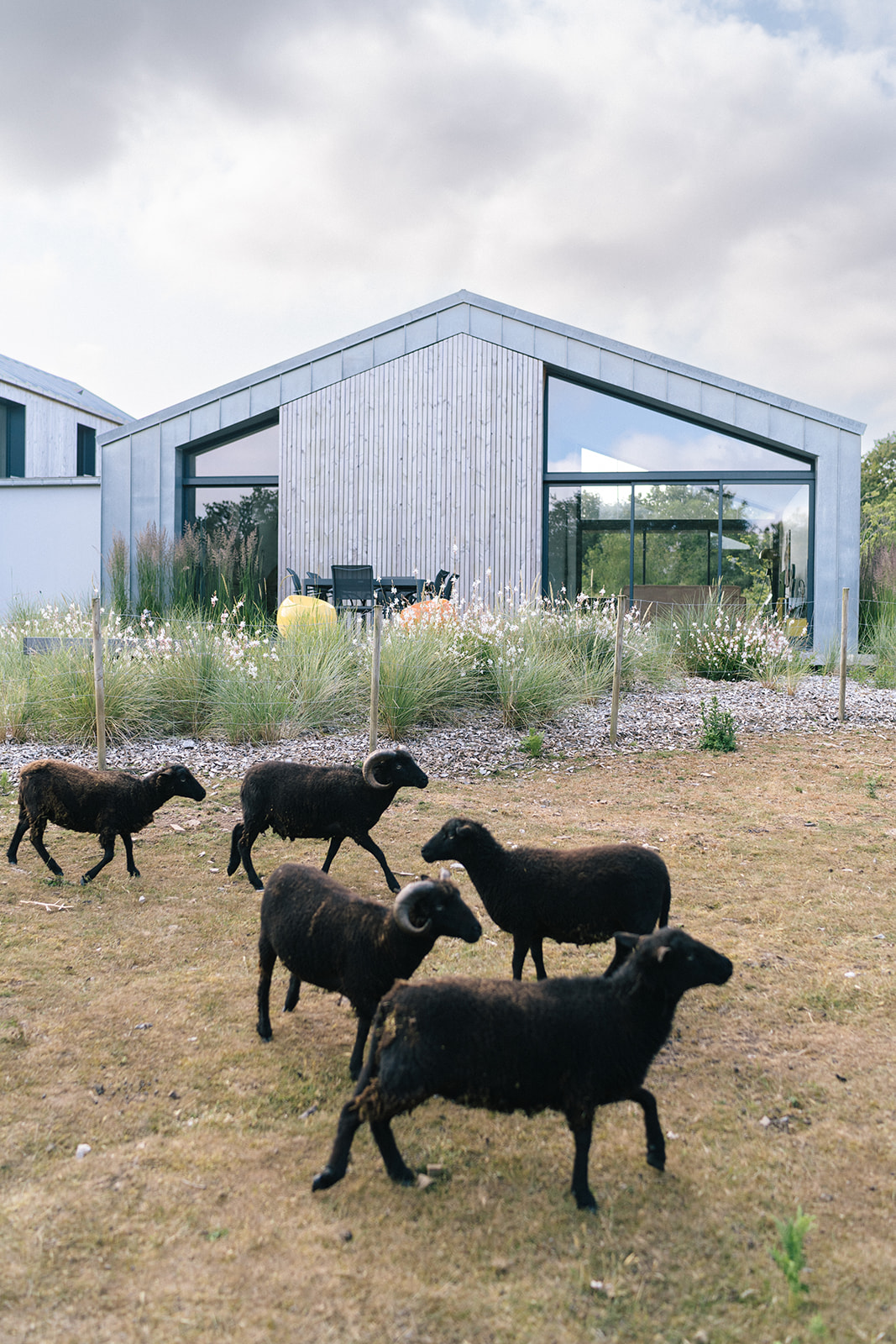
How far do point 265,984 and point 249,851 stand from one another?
1.69m

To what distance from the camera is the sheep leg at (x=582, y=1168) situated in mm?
2395

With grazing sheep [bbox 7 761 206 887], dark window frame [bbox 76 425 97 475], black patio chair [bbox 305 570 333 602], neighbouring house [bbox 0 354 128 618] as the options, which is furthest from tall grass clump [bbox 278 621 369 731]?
dark window frame [bbox 76 425 97 475]

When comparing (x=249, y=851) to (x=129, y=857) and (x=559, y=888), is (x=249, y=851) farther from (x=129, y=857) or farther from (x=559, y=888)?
(x=559, y=888)

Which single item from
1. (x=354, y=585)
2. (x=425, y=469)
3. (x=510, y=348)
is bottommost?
(x=354, y=585)

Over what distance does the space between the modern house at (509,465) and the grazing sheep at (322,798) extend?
11.2m

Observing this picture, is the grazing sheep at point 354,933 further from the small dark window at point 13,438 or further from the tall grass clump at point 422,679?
the small dark window at point 13,438

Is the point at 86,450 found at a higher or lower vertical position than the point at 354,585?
higher

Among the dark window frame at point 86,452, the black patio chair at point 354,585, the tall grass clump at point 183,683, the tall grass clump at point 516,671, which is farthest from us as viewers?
the dark window frame at point 86,452

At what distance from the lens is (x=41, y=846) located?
16.8ft

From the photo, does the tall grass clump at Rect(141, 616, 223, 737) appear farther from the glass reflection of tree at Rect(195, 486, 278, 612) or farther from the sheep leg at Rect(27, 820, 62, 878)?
the glass reflection of tree at Rect(195, 486, 278, 612)

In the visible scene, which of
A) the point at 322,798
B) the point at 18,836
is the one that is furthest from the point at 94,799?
the point at 322,798

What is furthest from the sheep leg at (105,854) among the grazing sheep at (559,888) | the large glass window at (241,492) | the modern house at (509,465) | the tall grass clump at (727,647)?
the large glass window at (241,492)

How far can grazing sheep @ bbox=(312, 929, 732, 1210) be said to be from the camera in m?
2.37

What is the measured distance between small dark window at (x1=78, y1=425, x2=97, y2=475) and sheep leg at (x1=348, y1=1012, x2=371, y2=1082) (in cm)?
2765
